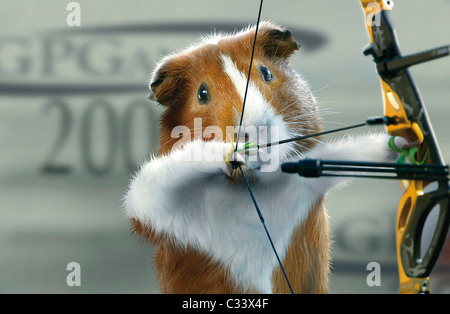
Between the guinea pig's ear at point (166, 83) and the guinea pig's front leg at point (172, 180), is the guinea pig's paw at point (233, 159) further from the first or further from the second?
the guinea pig's ear at point (166, 83)

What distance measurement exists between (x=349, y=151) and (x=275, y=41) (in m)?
0.23

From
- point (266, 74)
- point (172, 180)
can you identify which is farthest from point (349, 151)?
point (172, 180)

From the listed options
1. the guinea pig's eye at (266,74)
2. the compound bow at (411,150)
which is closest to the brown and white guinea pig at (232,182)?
the guinea pig's eye at (266,74)

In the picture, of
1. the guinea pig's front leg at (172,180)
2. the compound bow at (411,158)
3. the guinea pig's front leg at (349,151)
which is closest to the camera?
the compound bow at (411,158)

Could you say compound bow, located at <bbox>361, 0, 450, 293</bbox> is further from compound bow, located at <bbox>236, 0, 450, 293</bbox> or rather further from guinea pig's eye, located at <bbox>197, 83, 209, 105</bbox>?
guinea pig's eye, located at <bbox>197, 83, 209, 105</bbox>

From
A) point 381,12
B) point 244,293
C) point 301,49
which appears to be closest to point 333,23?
point 301,49

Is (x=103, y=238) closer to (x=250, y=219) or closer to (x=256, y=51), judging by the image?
(x=250, y=219)

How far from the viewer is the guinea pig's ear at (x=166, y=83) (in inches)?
35.6

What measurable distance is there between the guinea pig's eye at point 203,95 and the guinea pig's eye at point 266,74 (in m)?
0.10

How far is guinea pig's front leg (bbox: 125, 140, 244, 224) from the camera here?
2.66 feet

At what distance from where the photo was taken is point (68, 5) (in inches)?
38.8

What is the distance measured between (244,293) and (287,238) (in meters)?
0.12

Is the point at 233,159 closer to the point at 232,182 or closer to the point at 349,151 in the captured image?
the point at 232,182

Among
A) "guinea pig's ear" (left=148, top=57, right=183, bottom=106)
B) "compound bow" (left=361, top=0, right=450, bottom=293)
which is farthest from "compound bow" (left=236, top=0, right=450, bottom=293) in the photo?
"guinea pig's ear" (left=148, top=57, right=183, bottom=106)
